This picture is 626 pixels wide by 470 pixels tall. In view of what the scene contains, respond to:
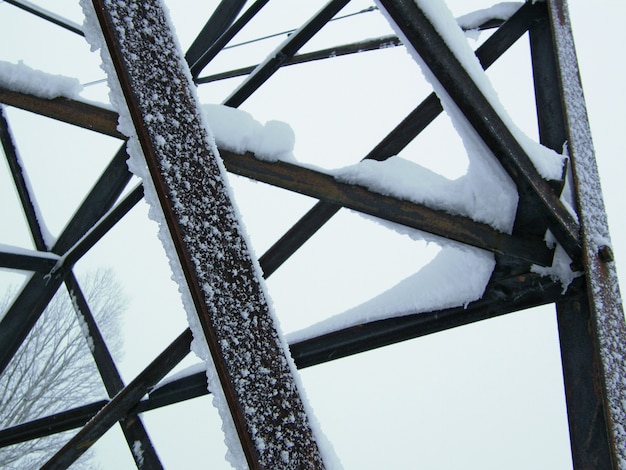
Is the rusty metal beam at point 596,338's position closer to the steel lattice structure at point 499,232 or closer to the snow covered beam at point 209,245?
the steel lattice structure at point 499,232

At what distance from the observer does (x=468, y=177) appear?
1.55 metres

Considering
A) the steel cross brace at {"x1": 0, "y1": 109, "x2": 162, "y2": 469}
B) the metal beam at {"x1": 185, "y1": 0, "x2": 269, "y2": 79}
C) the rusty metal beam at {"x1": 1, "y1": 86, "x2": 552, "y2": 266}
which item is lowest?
the rusty metal beam at {"x1": 1, "y1": 86, "x2": 552, "y2": 266}

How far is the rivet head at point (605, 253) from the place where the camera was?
5.20 ft

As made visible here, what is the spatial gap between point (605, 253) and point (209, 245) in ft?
4.00

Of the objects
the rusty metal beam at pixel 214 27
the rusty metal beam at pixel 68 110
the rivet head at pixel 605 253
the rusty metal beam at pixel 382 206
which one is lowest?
the rivet head at pixel 605 253

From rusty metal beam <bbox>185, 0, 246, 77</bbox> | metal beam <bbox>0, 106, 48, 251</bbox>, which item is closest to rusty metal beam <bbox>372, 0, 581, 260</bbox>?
metal beam <bbox>0, 106, 48, 251</bbox>

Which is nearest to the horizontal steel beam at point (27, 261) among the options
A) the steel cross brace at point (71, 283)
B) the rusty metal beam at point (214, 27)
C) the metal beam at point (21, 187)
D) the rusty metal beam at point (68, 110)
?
the steel cross brace at point (71, 283)

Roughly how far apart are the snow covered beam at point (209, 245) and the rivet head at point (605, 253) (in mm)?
1087

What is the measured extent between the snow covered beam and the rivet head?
1.09m

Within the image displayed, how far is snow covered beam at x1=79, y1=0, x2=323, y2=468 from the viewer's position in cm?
92

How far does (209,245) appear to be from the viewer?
3.21ft

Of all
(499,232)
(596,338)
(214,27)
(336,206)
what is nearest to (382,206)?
(499,232)

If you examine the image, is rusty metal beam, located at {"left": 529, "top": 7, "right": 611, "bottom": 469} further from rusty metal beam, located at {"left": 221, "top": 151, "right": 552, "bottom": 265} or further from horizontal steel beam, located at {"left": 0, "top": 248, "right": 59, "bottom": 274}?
horizontal steel beam, located at {"left": 0, "top": 248, "right": 59, "bottom": 274}

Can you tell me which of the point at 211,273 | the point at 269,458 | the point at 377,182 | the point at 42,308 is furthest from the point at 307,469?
the point at 42,308
